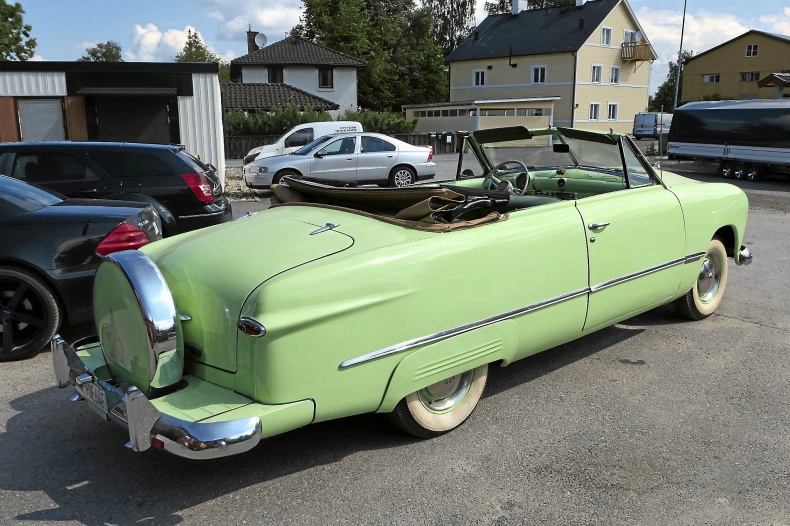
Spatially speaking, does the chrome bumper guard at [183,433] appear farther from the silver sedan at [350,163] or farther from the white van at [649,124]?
the white van at [649,124]

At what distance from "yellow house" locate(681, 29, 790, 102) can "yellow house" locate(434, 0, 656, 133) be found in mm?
10354

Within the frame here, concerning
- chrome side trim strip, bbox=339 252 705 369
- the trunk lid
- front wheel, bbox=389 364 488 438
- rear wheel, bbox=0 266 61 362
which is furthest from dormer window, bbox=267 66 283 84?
front wheel, bbox=389 364 488 438

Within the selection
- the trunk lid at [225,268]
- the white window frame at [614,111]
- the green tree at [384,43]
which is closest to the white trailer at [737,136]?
the trunk lid at [225,268]

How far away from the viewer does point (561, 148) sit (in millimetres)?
5375

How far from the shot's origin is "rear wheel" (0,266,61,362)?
15.6ft

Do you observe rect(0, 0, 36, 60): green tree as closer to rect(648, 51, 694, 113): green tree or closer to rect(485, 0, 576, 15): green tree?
rect(485, 0, 576, 15): green tree

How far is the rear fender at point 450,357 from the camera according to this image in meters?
3.21

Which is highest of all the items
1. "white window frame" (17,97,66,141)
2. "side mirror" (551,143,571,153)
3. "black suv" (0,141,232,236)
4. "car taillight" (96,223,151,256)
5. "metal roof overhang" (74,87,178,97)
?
"metal roof overhang" (74,87,178,97)

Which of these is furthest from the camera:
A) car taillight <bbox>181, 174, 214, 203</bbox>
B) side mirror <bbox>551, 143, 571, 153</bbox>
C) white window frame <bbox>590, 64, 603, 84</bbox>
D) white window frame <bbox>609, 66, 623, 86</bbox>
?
white window frame <bbox>609, 66, 623, 86</bbox>

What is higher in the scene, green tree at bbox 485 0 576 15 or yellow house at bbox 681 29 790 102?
green tree at bbox 485 0 576 15

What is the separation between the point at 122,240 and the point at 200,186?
3029mm

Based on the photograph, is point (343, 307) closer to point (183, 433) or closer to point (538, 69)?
point (183, 433)

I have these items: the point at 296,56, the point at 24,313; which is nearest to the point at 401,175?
the point at 24,313

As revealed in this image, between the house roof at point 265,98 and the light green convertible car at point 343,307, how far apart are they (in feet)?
109
